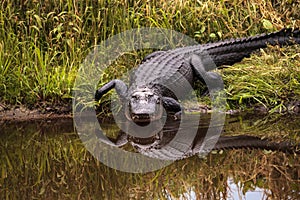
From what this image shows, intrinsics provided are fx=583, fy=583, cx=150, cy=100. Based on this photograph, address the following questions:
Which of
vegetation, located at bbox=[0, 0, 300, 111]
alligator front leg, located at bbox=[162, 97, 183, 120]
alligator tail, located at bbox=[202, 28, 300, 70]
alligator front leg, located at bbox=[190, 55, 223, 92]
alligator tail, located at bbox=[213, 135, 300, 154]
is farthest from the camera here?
alligator tail, located at bbox=[202, 28, 300, 70]

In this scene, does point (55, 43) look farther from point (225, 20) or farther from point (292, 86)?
point (292, 86)

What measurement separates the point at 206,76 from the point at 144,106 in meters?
1.15

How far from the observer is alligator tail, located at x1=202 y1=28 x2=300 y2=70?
682 centimetres

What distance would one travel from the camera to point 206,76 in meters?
6.45

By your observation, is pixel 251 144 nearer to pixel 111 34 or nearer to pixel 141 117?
pixel 141 117

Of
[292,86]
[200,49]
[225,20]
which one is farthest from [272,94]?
[225,20]

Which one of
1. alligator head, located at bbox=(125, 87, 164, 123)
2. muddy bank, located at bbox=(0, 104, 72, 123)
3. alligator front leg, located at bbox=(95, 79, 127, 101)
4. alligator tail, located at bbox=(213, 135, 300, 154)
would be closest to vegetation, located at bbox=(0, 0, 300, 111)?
muddy bank, located at bbox=(0, 104, 72, 123)

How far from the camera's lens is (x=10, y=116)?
6043mm

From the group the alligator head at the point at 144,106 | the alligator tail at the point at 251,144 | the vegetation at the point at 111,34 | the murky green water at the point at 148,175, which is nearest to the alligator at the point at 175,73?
the alligator head at the point at 144,106

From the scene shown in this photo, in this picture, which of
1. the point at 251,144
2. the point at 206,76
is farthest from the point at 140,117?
the point at 251,144

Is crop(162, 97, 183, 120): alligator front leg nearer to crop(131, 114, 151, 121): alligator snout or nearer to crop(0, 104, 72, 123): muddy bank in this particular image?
crop(131, 114, 151, 121): alligator snout

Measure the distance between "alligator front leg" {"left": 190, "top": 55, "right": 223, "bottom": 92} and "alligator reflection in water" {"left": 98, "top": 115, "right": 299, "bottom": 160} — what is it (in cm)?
101

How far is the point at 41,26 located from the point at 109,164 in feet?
9.21

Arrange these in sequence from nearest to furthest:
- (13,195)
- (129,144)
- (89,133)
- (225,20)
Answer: (13,195)
(129,144)
(89,133)
(225,20)
